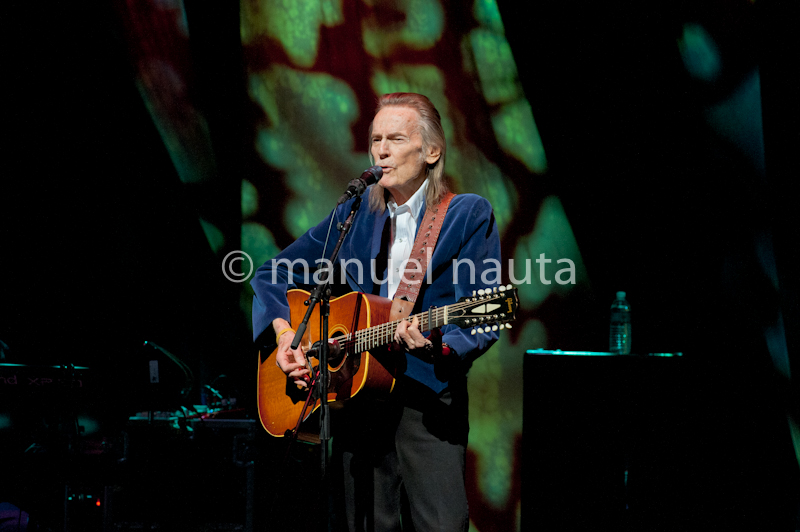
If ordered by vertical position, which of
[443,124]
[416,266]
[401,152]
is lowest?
[416,266]

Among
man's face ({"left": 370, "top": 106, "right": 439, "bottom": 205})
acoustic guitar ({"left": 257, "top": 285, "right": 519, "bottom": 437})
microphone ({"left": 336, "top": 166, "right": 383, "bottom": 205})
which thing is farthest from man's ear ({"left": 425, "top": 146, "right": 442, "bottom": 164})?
acoustic guitar ({"left": 257, "top": 285, "right": 519, "bottom": 437})

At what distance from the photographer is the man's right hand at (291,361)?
7.97 feet

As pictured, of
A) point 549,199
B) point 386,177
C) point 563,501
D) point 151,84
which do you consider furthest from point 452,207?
point 151,84

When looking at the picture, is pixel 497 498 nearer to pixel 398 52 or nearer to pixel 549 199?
pixel 549 199

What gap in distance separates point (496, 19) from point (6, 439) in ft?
12.8

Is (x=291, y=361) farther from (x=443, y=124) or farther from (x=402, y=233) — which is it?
(x=443, y=124)

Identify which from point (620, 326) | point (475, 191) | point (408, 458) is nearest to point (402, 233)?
point (408, 458)

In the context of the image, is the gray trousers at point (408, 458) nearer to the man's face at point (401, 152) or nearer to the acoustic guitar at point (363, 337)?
the acoustic guitar at point (363, 337)

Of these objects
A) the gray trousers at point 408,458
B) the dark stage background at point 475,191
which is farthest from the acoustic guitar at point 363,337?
the dark stage background at point 475,191

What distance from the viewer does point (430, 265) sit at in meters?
2.39

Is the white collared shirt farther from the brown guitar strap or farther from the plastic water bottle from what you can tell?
the plastic water bottle

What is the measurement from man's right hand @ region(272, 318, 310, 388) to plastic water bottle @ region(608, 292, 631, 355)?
69.3 inches

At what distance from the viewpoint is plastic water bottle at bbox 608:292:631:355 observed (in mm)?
3260

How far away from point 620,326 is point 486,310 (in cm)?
151
